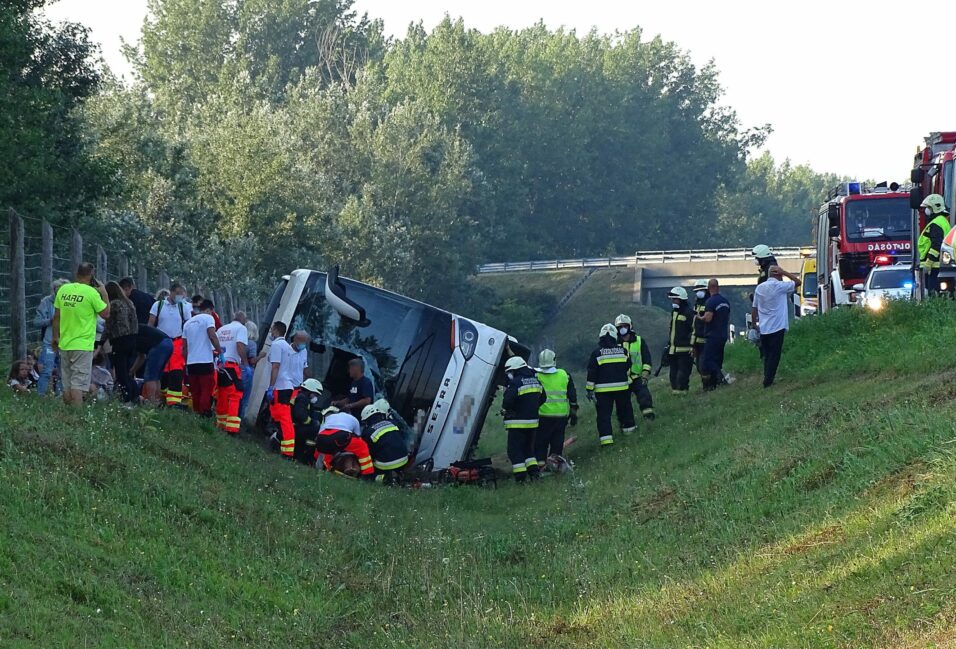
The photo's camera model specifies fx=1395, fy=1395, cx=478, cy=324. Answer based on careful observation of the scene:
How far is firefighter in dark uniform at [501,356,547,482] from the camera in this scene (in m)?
17.8

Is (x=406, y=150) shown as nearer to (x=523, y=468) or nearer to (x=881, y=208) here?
(x=881, y=208)

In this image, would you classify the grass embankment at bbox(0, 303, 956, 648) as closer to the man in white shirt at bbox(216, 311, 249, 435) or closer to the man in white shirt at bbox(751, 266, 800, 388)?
the man in white shirt at bbox(216, 311, 249, 435)

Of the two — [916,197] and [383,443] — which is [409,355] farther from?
[916,197]

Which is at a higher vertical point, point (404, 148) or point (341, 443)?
point (404, 148)

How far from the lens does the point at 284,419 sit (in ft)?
58.3

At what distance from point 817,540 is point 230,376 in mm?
10130

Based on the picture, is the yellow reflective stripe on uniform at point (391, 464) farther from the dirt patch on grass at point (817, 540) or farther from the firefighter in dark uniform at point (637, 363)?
the dirt patch on grass at point (817, 540)

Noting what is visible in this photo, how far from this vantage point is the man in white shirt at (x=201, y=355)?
17203 millimetres

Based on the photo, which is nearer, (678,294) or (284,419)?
(284,419)

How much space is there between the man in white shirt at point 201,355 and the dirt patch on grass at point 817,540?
31.4 feet

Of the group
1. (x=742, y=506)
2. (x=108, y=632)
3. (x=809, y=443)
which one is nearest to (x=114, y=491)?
(x=108, y=632)

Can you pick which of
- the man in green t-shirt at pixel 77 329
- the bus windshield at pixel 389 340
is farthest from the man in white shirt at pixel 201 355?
the man in green t-shirt at pixel 77 329

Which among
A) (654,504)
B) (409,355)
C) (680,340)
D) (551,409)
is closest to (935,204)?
(680,340)

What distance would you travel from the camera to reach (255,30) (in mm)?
101000
